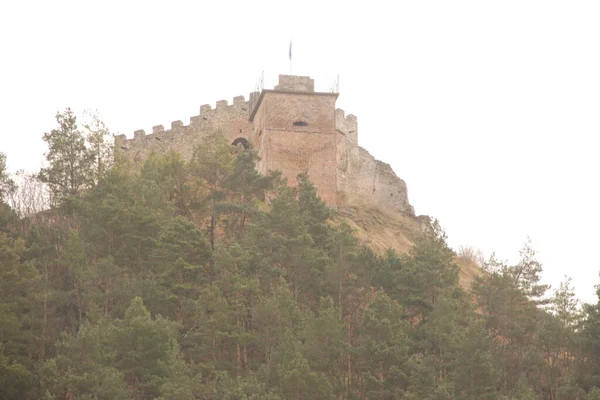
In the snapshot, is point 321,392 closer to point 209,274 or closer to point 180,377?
point 180,377

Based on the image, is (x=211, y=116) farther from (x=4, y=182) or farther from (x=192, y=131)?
(x=4, y=182)

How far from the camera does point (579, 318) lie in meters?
42.0

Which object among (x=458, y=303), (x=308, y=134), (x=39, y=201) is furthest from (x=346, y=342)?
(x=39, y=201)

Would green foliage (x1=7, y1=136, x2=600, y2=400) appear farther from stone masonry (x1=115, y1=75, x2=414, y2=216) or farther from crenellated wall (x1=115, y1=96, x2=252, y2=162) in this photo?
crenellated wall (x1=115, y1=96, x2=252, y2=162)

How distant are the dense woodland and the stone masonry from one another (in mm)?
3216

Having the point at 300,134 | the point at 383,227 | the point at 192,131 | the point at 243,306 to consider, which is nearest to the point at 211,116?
the point at 192,131

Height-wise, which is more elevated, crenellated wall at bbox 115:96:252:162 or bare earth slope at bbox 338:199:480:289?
crenellated wall at bbox 115:96:252:162

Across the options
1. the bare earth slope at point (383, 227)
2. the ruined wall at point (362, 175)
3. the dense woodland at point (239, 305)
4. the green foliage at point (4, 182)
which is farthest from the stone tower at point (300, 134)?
the green foliage at point (4, 182)

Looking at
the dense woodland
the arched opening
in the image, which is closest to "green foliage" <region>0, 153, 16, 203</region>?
the dense woodland

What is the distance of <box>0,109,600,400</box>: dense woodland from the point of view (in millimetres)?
35969

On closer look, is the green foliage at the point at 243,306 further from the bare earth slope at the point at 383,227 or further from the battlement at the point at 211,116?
the battlement at the point at 211,116

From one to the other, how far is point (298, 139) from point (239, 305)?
49.4 ft

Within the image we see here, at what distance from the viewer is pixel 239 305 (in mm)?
39469

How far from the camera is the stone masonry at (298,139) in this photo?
52906 millimetres
